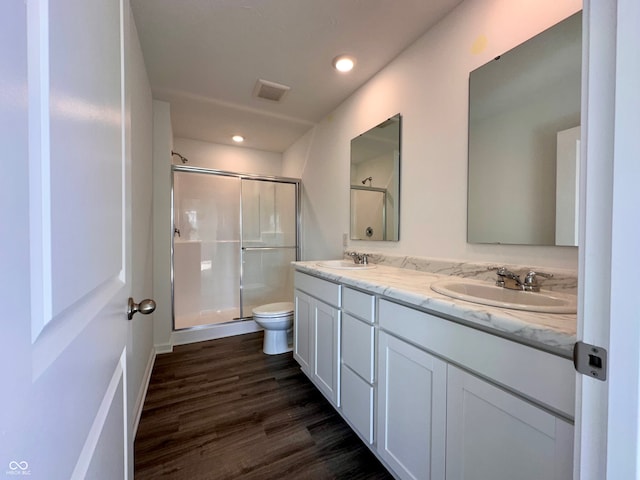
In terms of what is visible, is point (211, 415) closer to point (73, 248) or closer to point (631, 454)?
point (73, 248)

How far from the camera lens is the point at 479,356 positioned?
81 cm

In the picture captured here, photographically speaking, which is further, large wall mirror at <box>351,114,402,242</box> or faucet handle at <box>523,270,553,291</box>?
large wall mirror at <box>351,114,402,242</box>

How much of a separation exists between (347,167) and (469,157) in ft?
3.85

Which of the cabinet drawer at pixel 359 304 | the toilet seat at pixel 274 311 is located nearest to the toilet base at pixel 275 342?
the toilet seat at pixel 274 311

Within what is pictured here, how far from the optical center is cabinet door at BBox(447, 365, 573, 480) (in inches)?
25.7

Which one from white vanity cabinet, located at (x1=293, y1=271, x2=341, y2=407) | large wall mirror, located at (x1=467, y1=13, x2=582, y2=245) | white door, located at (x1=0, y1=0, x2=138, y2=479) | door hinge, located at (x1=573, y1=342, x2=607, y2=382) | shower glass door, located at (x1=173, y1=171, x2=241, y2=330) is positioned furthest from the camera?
shower glass door, located at (x1=173, y1=171, x2=241, y2=330)

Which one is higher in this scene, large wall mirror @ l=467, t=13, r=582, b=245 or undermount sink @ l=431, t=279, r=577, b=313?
large wall mirror @ l=467, t=13, r=582, b=245

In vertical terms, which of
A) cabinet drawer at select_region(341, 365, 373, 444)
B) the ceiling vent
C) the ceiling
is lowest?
cabinet drawer at select_region(341, 365, 373, 444)

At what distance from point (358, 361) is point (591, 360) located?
3.47ft

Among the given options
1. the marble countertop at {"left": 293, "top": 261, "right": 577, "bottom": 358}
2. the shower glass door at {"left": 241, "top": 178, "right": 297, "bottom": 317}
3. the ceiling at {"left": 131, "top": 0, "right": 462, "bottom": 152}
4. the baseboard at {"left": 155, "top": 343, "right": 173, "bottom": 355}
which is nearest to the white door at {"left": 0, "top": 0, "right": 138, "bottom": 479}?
the marble countertop at {"left": 293, "top": 261, "right": 577, "bottom": 358}

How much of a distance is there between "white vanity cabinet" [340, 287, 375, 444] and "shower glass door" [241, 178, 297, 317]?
6.83 feet

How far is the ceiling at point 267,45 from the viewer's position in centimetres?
144

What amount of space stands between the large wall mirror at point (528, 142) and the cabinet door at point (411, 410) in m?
0.71

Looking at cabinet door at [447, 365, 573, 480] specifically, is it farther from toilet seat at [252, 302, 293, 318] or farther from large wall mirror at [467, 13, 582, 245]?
toilet seat at [252, 302, 293, 318]
